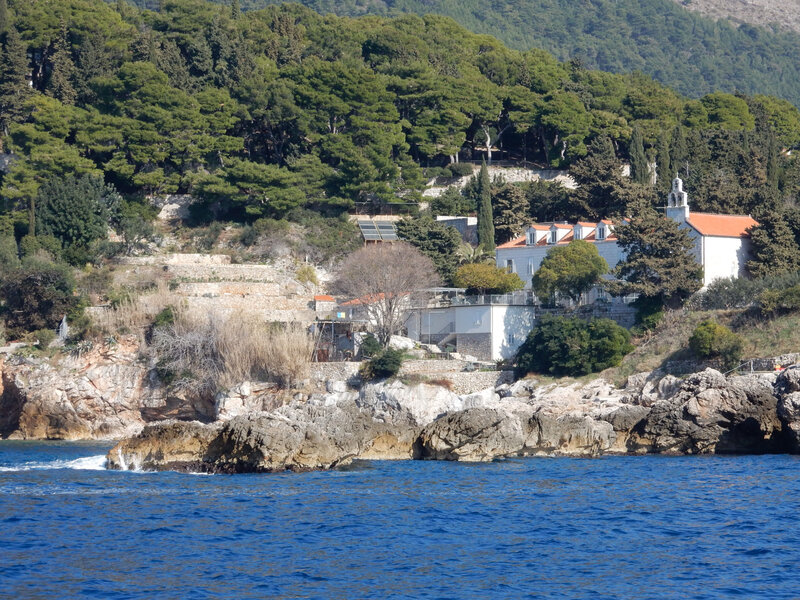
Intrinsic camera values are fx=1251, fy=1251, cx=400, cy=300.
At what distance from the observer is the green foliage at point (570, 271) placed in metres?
52.0

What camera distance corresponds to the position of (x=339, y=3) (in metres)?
159

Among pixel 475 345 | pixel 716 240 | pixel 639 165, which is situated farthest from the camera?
pixel 639 165

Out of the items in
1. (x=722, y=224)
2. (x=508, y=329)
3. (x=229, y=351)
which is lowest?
(x=229, y=351)

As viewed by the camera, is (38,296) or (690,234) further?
(38,296)

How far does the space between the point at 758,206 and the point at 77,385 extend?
30622 millimetres

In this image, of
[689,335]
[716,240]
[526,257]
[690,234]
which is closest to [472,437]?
[689,335]

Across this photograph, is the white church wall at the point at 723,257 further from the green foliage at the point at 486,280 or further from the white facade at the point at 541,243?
the green foliage at the point at 486,280

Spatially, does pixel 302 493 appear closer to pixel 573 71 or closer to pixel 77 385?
pixel 77 385

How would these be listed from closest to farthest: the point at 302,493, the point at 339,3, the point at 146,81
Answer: the point at 302,493, the point at 146,81, the point at 339,3

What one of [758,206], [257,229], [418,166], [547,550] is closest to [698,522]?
[547,550]

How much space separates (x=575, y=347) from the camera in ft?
156

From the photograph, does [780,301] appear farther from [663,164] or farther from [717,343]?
[663,164]

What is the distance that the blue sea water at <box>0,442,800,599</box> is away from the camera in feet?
68.6

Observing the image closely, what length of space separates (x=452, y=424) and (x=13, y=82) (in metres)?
41.7
